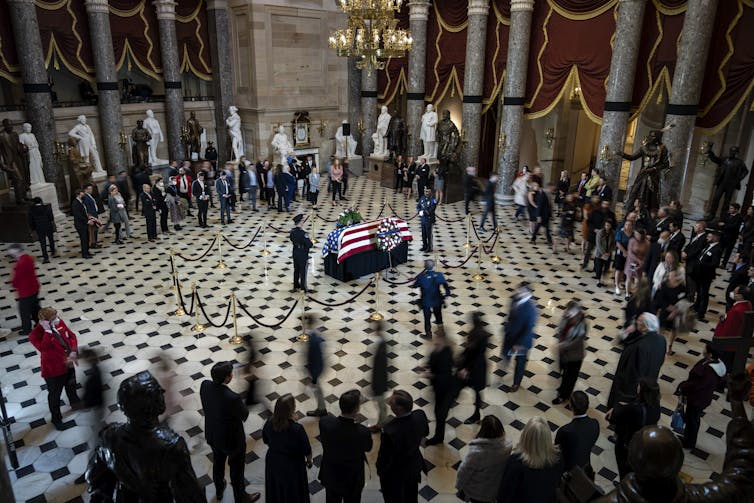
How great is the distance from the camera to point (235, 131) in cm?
1872

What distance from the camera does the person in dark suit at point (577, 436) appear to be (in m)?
4.11

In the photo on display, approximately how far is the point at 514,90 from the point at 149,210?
34.8 ft

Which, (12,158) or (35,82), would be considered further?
(35,82)

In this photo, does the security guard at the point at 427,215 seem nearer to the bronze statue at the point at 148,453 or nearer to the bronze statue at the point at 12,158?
the bronze statue at the point at 148,453

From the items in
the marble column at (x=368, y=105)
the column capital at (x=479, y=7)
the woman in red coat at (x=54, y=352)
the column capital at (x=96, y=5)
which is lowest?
the woman in red coat at (x=54, y=352)

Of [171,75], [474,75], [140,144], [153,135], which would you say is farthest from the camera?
[171,75]

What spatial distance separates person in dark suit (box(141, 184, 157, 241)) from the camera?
1223cm

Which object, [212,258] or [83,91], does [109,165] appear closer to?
[83,91]

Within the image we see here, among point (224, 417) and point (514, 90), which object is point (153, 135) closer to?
point (514, 90)

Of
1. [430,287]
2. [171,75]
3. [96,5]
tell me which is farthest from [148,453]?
[171,75]

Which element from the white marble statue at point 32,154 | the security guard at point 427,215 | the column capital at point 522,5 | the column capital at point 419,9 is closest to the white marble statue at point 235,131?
the white marble statue at point 32,154

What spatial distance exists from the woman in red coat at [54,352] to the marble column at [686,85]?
1291cm

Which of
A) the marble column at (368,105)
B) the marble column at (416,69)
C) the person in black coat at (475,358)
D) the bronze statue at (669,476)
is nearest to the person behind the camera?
the bronze statue at (669,476)

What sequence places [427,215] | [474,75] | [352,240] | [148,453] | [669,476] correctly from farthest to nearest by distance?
[474,75] → [427,215] → [352,240] → [148,453] → [669,476]
